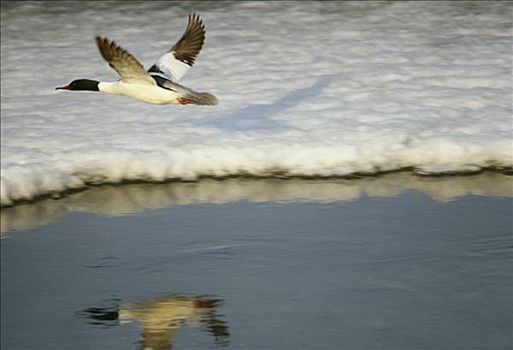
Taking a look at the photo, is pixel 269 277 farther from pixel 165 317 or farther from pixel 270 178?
pixel 270 178

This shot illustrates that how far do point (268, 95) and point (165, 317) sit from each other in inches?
126

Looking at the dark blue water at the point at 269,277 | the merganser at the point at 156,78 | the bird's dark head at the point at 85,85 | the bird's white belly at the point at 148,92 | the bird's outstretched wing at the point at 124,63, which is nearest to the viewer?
the dark blue water at the point at 269,277

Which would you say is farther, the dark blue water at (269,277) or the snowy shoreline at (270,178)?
the snowy shoreline at (270,178)

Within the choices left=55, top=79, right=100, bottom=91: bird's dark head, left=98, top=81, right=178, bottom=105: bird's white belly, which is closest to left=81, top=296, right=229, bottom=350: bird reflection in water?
left=98, top=81, right=178, bottom=105: bird's white belly

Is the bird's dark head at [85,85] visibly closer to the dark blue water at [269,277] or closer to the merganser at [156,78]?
the merganser at [156,78]

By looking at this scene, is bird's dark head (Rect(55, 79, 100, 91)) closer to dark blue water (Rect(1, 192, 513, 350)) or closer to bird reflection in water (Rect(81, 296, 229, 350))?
dark blue water (Rect(1, 192, 513, 350))

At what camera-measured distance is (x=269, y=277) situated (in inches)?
223

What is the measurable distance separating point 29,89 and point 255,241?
316 cm

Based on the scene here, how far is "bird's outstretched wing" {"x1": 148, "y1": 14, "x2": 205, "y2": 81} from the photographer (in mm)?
7082

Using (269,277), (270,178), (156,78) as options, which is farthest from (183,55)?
(269,277)

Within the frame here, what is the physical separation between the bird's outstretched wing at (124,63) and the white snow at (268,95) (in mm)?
642

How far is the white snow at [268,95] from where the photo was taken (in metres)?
7.08

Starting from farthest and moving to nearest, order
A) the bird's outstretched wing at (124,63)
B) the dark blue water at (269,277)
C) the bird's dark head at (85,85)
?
the bird's dark head at (85,85), the bird's outstretched wing at (124,63), the dark blue water at (269,277)

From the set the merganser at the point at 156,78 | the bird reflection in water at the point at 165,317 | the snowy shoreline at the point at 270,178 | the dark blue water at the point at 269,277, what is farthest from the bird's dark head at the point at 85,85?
the bird reflection in water at the point at 165,317
